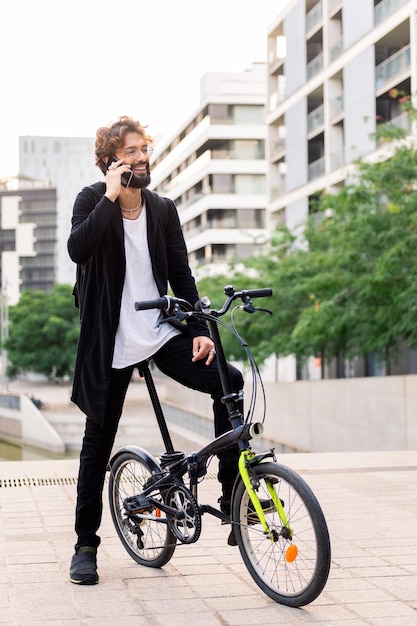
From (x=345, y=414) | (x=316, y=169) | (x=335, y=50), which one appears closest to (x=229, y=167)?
(x=316, y=169)

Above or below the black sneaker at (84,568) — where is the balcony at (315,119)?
above

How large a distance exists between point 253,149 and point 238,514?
67632 millimetres

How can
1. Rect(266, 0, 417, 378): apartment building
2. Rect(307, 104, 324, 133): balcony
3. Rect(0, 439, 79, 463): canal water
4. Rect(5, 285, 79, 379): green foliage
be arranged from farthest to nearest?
Rect(5, 285, 79, 379): green foliage, Rect(307, 104, 324, 133): balcony, Rect(0, 439, 79, 463): canal water, Rect(266, 0, 417, 378): apartment building

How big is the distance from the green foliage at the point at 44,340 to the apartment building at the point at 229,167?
441 inches

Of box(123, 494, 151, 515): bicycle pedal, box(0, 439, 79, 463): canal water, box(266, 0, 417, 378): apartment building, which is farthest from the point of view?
box(0, 439, 79, 463): canal water

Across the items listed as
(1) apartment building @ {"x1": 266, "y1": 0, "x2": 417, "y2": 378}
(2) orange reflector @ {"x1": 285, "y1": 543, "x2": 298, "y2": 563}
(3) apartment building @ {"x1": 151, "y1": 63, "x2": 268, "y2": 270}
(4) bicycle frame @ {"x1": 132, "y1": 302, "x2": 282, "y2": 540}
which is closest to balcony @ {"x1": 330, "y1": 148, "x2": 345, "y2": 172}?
(1) apartment building @ {"x1": 266, "y1": 0, "x2": 417, "y2": 378}

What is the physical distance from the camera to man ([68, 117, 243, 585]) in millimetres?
4242

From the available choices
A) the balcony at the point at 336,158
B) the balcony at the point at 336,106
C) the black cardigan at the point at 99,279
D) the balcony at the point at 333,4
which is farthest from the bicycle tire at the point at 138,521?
the balcony at the point at 333,4

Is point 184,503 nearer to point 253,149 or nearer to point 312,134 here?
point 312,134

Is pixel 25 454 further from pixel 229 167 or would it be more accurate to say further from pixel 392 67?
pixel 229 167

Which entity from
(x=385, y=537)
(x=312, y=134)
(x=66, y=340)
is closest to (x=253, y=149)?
(x=66, y=340)

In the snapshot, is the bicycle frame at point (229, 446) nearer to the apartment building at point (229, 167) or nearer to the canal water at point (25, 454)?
the canal water at point (25, 454)

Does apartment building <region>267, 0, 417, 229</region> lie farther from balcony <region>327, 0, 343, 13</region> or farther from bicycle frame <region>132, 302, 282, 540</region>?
bicycle frame <region>132, 302, 282, 540</region>

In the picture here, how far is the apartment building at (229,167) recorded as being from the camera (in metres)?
69.4
